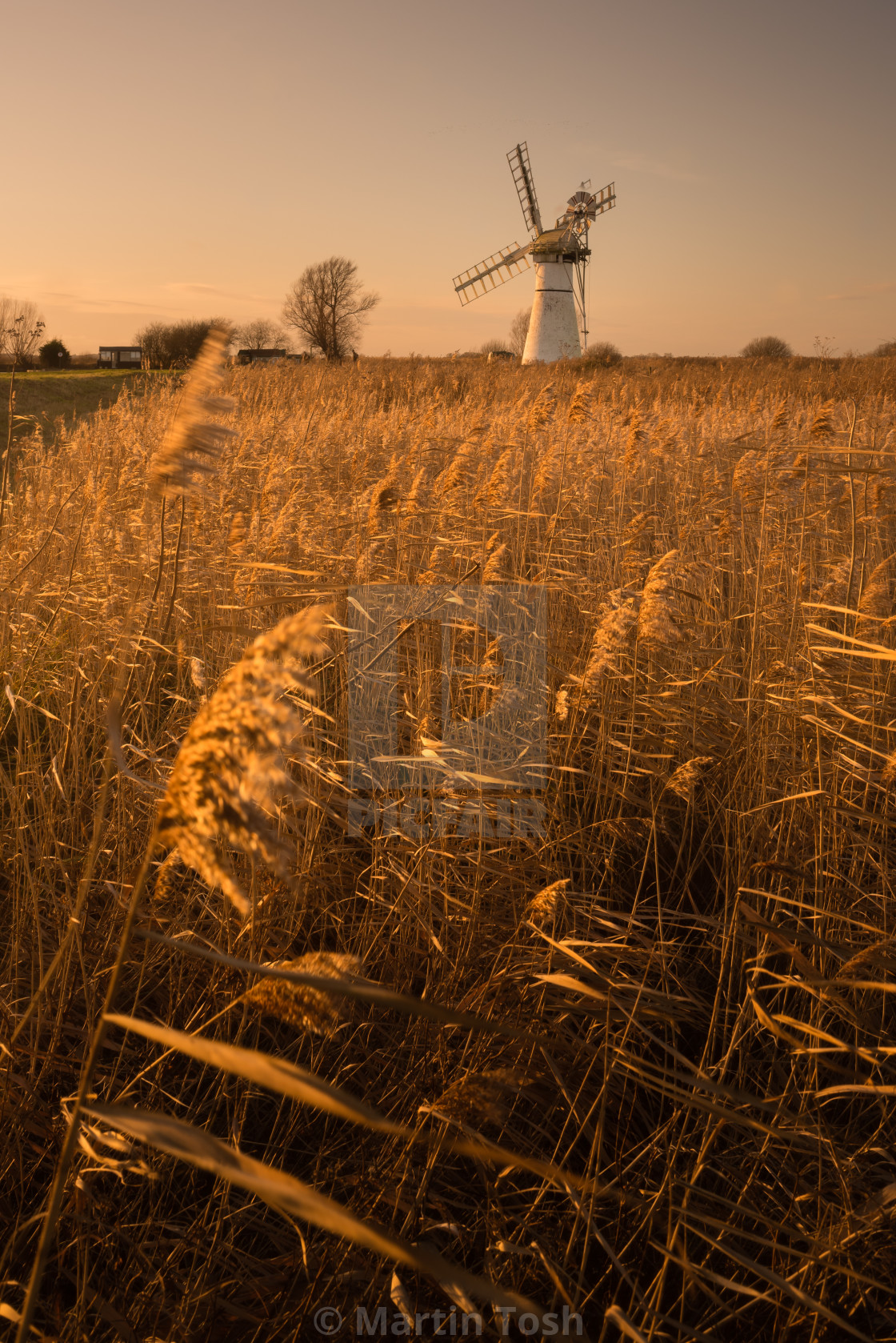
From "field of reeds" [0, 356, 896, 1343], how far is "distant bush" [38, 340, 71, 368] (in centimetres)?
3735

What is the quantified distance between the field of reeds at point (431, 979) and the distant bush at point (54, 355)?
37.3 m

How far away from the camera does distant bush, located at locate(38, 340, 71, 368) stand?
113ft

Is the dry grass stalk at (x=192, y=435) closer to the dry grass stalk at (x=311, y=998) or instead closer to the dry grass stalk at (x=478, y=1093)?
the dry grass stalk at (x=311, y=998)

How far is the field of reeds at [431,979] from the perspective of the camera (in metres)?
0.79

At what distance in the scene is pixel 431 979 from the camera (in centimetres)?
176

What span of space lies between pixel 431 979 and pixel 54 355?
134ft

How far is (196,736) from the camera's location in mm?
631

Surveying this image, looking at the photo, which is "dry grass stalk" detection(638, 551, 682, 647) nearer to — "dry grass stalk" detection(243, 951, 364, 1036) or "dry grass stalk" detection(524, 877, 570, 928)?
"dry grass stalk" detection(524, 877, 570, 928)

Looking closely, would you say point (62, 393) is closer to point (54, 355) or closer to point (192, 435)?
point (54, 355)

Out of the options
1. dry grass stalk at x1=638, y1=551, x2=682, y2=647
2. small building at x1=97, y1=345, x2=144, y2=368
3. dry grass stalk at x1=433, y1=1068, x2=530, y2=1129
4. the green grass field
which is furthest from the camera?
small building at x1=97, y1=345, x2=144, y2=368

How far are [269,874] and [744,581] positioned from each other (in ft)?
8.81

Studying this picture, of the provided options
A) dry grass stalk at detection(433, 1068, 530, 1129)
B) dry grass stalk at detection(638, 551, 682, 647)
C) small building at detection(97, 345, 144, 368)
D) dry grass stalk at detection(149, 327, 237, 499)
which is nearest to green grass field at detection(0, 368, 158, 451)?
small building at detection(97, 345, 144, 368)

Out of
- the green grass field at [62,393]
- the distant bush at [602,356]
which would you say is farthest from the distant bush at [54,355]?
the distant bush at [602,356]

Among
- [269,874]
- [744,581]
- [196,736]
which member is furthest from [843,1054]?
[744,581]
